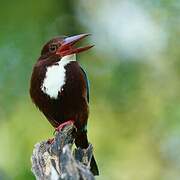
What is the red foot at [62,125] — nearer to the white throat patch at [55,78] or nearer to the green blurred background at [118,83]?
the white throat patch at [55,78]

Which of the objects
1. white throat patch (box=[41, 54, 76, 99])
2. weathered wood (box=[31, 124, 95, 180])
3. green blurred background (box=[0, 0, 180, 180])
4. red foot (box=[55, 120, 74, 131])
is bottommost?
weathered wood (box=[31, 124, 95, 180])

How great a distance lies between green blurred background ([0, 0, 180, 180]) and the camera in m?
10.1

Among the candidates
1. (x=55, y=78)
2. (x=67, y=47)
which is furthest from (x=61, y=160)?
(x=67, y=47)

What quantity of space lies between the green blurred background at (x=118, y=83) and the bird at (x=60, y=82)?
310cm

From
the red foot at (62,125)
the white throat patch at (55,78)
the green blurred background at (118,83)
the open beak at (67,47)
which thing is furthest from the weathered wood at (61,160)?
the green blurred background at (118,83)

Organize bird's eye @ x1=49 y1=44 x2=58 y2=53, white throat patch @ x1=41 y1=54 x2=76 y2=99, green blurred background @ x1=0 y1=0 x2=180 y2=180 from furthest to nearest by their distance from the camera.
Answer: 1. green blurred background @ x1=0 y1=0 x2=180 y2=180
2. bird's eye @ x1=49 y1=44 x2=58 y2=53
3. white throat patch @ x1=41 y1=54 x2=76 y2=99

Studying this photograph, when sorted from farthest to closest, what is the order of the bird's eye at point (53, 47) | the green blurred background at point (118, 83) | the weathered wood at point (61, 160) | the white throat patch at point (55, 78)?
the green blurred background at point (118, 83) → the bird's eye at point (53, 47) → the white throat patch at point (55, 78) → the weathered wood at point (61, 160)

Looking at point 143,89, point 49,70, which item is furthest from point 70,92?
point 143,89

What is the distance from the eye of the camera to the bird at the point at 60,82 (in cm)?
639

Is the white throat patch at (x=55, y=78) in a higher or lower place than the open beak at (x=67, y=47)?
lower

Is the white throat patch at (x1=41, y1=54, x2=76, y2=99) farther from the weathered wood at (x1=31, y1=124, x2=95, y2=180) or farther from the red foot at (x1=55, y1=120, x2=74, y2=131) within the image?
the weathered wood at (x1=31, y1=124, x2=95, y2=180)

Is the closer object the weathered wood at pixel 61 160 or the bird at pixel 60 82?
the weathered wood at pixel 61 160

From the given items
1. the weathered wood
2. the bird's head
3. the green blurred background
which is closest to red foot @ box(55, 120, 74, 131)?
the weathered wood

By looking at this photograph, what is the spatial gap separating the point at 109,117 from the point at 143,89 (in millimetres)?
758
